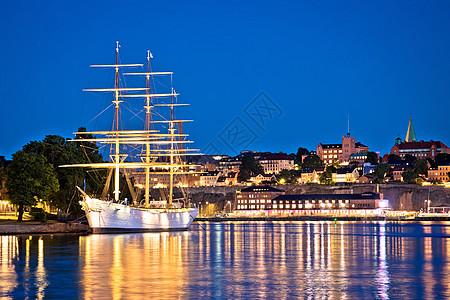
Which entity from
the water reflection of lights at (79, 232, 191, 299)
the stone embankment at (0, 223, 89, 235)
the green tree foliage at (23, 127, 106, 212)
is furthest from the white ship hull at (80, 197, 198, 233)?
the water reflection of lights at (79, 232, 191, 299)

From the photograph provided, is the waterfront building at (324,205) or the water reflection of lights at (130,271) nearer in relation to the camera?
the water reflection of lights at (130,271)

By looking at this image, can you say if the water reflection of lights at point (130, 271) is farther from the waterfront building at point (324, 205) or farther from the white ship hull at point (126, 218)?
the waterfront building at point (324, 205)

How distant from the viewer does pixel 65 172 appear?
80438mm

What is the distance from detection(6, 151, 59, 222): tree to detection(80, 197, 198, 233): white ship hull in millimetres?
5152

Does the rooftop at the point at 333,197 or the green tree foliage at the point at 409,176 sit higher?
the green tree foliage at the point at 409,176

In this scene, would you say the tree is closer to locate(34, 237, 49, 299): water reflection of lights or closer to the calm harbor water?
the calm harbor water

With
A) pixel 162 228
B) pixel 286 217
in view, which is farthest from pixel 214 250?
pixel 286 217

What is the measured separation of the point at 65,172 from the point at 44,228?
13.3 meters

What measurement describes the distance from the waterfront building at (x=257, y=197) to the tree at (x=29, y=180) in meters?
118

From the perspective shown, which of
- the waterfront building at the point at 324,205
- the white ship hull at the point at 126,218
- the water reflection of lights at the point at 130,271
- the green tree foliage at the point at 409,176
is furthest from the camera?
the green tree foliage at the point at 409,176

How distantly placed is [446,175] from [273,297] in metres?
187

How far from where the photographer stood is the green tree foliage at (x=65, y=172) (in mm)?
77312

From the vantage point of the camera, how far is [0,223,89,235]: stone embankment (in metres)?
65.2

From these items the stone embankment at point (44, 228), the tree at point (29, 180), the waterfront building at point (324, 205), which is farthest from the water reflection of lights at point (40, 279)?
the waterfront building at point (324, 205)
